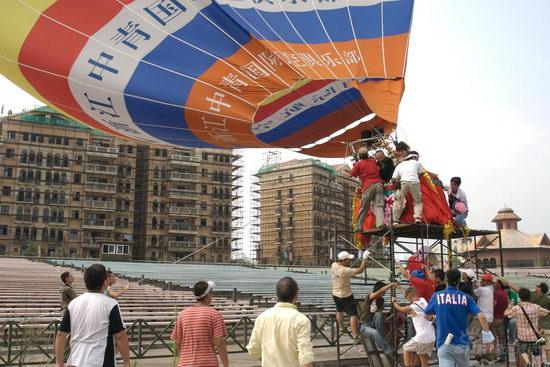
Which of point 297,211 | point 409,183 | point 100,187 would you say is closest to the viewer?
point 409,183

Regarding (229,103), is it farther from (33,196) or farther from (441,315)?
(33,196)

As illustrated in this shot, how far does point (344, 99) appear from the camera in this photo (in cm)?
1038

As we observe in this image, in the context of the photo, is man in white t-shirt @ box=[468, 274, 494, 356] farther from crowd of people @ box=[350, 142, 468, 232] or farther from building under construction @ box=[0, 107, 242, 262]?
building under construction @ box=[0, 107, 242, 262]

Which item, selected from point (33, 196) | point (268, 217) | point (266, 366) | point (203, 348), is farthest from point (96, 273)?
point (268, 217)

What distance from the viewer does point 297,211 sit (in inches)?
3787

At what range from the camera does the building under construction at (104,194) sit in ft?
247

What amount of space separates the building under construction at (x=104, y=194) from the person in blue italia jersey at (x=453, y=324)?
60459 millimetres

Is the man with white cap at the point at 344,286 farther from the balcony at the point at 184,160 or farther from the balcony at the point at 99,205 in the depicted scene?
the balcony at the point at 184,160

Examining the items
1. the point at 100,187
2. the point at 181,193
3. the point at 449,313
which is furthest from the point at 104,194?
the point at 449,313

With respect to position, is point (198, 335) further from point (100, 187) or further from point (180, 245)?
point (180, 245)

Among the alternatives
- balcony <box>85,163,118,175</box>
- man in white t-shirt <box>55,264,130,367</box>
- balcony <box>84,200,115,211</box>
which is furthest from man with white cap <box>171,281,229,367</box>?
balcony <box>85,163,118,175</box>

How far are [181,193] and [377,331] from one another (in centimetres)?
8014

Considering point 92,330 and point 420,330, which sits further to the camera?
point 420,330

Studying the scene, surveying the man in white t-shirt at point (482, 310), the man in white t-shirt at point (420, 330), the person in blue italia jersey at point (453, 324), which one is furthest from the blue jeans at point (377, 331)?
the person in blue italia jersey at point (453, 324)
